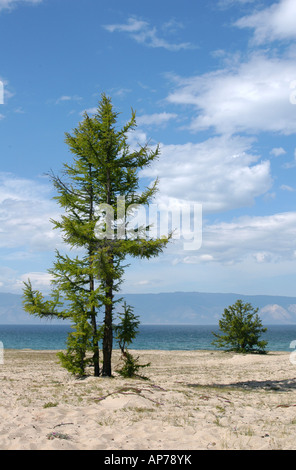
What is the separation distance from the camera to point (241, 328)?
3816 cm

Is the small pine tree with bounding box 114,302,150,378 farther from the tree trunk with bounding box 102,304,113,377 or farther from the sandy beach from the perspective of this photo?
the sandy beach

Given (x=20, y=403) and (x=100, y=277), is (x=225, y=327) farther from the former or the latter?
(x=20, y=403)

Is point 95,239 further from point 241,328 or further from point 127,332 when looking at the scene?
point 241,328

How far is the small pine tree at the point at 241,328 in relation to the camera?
3841 centimetres

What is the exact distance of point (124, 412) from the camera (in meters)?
8.97

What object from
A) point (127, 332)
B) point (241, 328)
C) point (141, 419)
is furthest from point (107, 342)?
point (241, 328)

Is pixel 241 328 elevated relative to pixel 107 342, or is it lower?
lower

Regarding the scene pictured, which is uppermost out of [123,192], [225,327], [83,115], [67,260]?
[83,115]

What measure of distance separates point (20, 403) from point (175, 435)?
5.04 meters

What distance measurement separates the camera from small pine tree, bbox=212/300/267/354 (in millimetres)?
38406

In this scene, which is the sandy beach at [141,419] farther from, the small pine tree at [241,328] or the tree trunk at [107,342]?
the small pine tree at [241,328]

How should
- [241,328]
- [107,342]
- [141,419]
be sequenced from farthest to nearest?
[241,328] → [107,342] → [141,419]

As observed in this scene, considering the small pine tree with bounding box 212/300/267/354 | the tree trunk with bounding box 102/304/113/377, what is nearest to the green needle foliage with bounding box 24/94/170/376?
the tree trunk with bounding box 102/304/113/377
